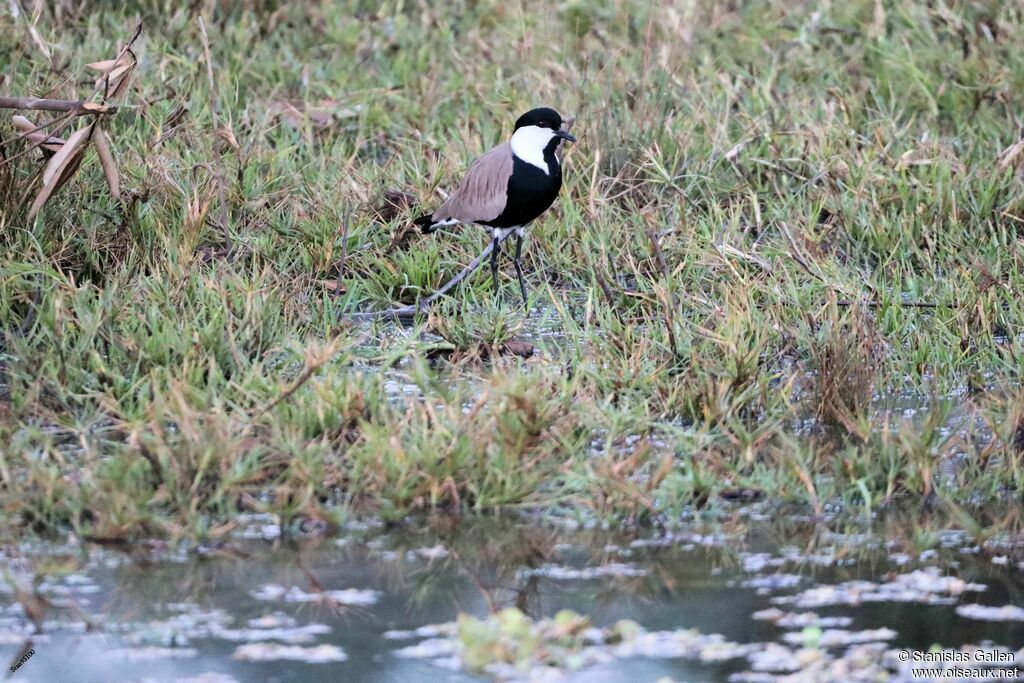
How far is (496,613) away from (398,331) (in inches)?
79.2

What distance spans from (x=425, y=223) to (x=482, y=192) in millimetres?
387

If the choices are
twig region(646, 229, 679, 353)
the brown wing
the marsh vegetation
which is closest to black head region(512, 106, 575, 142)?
the brown wing

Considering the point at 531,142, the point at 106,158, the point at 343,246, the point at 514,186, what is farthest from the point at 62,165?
the point at 531,142

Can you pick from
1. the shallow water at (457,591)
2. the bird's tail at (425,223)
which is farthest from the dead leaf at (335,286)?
the shallow water at (457,591)

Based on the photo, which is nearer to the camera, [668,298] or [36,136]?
[668,298]

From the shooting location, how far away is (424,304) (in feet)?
17.5

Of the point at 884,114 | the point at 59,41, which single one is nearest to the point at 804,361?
the point at 884,114

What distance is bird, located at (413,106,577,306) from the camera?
546 centimetres

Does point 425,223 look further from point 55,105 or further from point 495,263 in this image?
point 55,105

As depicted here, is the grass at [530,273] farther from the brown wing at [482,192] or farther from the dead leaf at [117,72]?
the dead leaf at [117,72]

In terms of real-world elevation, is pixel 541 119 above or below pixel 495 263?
above

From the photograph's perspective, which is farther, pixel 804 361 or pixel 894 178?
pixel 894 178

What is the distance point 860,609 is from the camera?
3.28 metres

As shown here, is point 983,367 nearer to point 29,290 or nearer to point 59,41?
point 29,290
